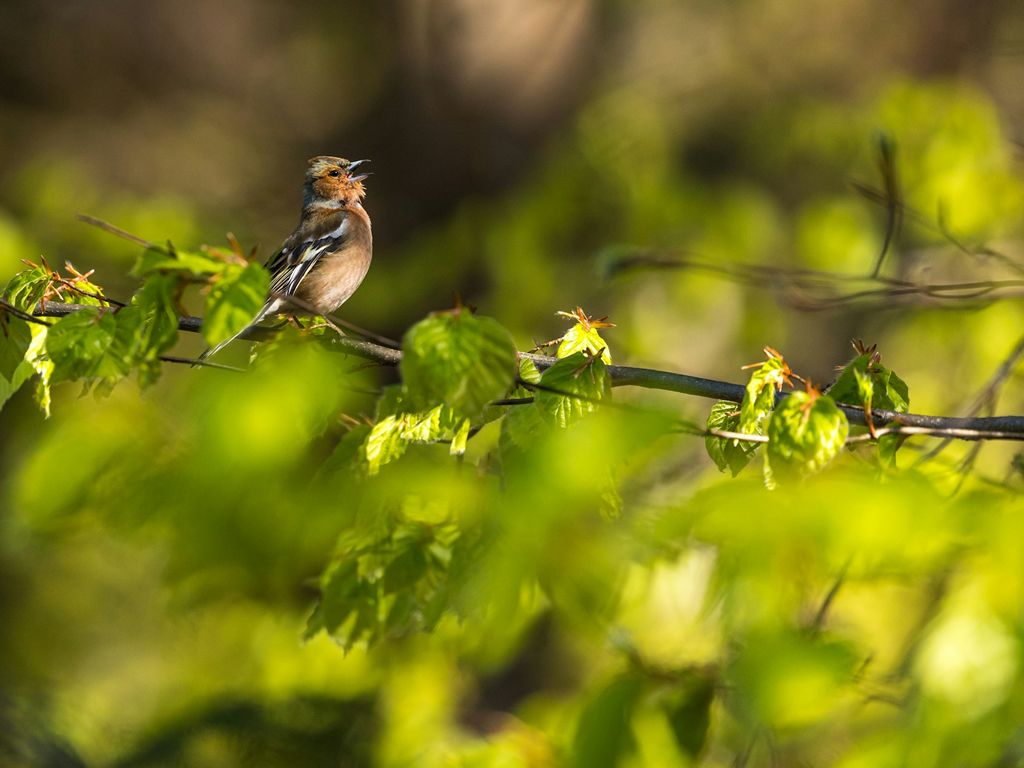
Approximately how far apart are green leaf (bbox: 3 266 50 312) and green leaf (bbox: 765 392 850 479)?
70.7 inches

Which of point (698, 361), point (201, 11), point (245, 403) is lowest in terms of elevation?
point (245, 403)

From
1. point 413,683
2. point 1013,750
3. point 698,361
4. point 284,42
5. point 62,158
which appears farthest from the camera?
point 284,42

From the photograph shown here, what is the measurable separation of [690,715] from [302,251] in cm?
333

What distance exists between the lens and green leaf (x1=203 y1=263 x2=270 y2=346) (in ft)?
7.33

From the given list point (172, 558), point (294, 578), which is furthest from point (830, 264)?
point (172, 558)

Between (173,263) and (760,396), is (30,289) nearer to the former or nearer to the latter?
(173,263)

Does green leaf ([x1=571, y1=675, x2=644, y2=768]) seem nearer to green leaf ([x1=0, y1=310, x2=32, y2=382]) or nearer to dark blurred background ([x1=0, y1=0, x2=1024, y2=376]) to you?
green leaf ([x1=0, y1=310, x2=32, y2=382])

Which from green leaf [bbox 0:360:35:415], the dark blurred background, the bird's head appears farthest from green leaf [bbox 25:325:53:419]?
the dark blurred background

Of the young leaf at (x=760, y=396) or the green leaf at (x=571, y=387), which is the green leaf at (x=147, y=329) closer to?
the green leaf at (x=571, y=387)

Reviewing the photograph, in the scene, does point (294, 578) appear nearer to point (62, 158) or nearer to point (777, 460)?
point (777, 460)

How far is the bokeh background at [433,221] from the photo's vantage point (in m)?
4.73

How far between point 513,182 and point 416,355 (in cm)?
756

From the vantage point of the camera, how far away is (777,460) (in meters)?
2.40

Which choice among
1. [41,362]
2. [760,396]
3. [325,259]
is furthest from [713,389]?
[325,259]
